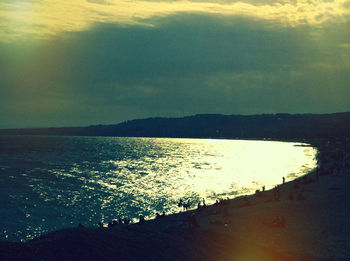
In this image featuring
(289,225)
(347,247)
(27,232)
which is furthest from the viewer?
(27,232)

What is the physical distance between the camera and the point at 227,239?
18.0m

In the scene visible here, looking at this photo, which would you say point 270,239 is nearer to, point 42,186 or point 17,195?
point 17,195

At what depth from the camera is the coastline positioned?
44.9 feet

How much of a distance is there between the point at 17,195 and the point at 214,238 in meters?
46.7

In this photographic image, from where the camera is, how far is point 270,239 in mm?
22453

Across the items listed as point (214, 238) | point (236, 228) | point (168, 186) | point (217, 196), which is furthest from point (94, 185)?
point (214, 238)

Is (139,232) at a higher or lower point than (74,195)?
higher

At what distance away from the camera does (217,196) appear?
54.8 m

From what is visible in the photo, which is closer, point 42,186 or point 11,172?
point 42,186

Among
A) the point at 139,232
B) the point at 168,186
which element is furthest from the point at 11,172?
the point at 139,232

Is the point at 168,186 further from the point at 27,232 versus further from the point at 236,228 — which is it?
the point at 236,228

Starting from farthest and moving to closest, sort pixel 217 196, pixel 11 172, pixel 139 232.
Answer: pixel 11 172, pixel 217 196, pixel 139 232

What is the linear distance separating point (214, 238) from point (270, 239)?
6.16 meters

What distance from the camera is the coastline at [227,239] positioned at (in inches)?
539
